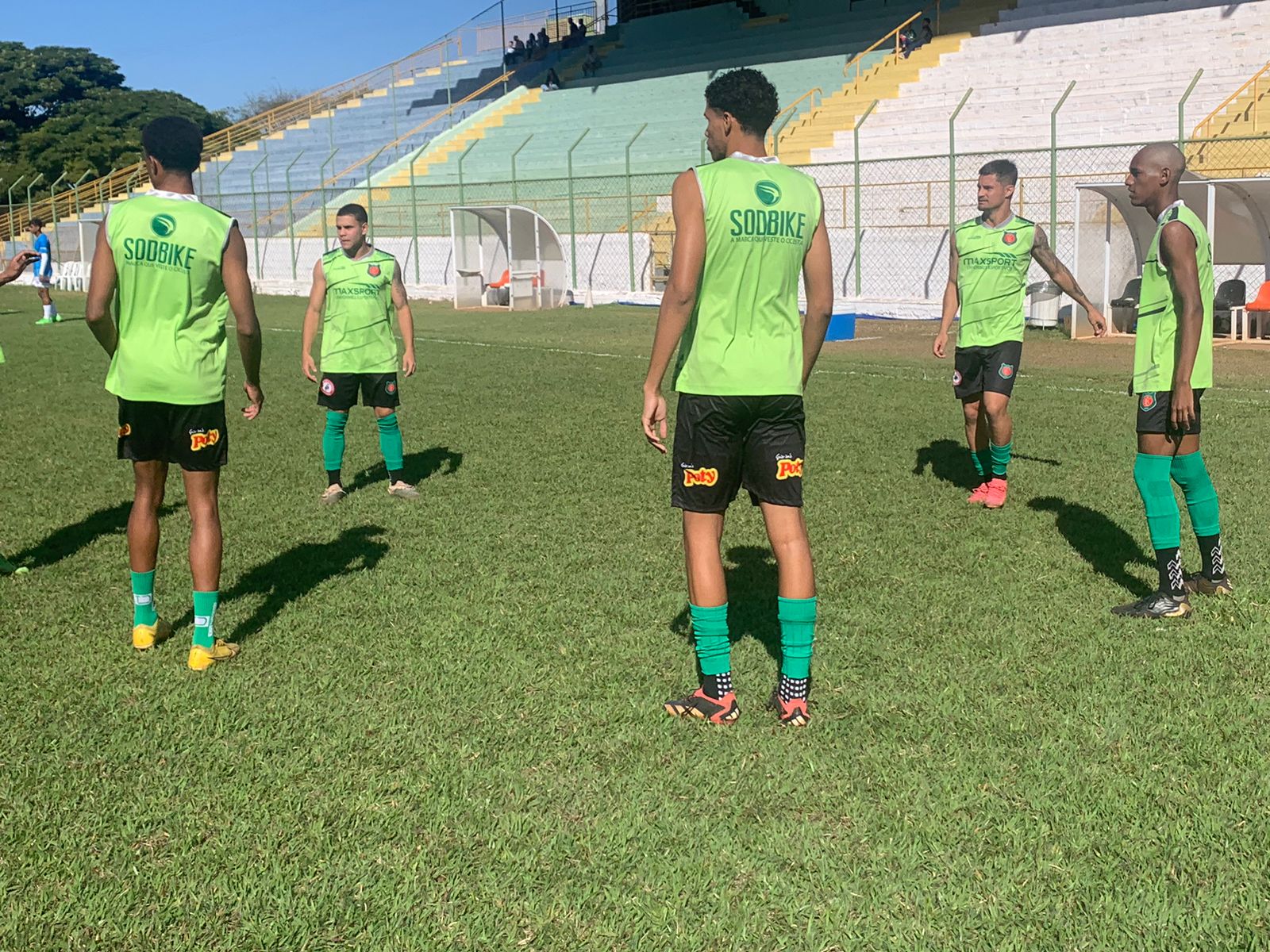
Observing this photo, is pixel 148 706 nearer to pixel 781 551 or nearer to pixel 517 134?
pixel 781 551

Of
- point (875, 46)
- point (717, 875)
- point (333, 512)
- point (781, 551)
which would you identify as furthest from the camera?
point (875, 46)

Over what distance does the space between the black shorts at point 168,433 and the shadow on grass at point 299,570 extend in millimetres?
828

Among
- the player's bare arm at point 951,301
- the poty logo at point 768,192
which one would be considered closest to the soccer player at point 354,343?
the player's bare arm at point 951,301

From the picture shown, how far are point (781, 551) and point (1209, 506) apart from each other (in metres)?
2.51

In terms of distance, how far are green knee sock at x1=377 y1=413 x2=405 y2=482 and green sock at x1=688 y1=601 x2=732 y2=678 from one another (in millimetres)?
4331

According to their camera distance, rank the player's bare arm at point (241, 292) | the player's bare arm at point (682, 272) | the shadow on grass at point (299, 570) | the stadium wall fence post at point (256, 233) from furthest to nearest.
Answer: the stadium wall fence post at point (256, 233) → the shadow on grass at point (299, 570) → the player's bare arm at point (241, 292) → the player's bare arm at point (682, 272)

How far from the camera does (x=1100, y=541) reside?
6414 mm

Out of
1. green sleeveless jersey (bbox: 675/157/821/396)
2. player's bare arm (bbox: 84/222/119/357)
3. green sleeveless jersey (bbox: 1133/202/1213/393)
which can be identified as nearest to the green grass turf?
green sleeveless jersey (bbox: 1133/202/1213/393)

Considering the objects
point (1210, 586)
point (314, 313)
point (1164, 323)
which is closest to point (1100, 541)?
point (1210, 586)

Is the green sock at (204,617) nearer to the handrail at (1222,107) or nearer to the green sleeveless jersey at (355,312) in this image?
the green sleeveless jersey at (355,312)

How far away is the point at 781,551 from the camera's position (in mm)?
4055

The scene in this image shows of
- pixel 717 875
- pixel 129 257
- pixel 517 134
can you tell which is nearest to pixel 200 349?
pixel 129 257

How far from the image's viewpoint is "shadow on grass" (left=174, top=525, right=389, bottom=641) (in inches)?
211

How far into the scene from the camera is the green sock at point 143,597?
4910 mm
